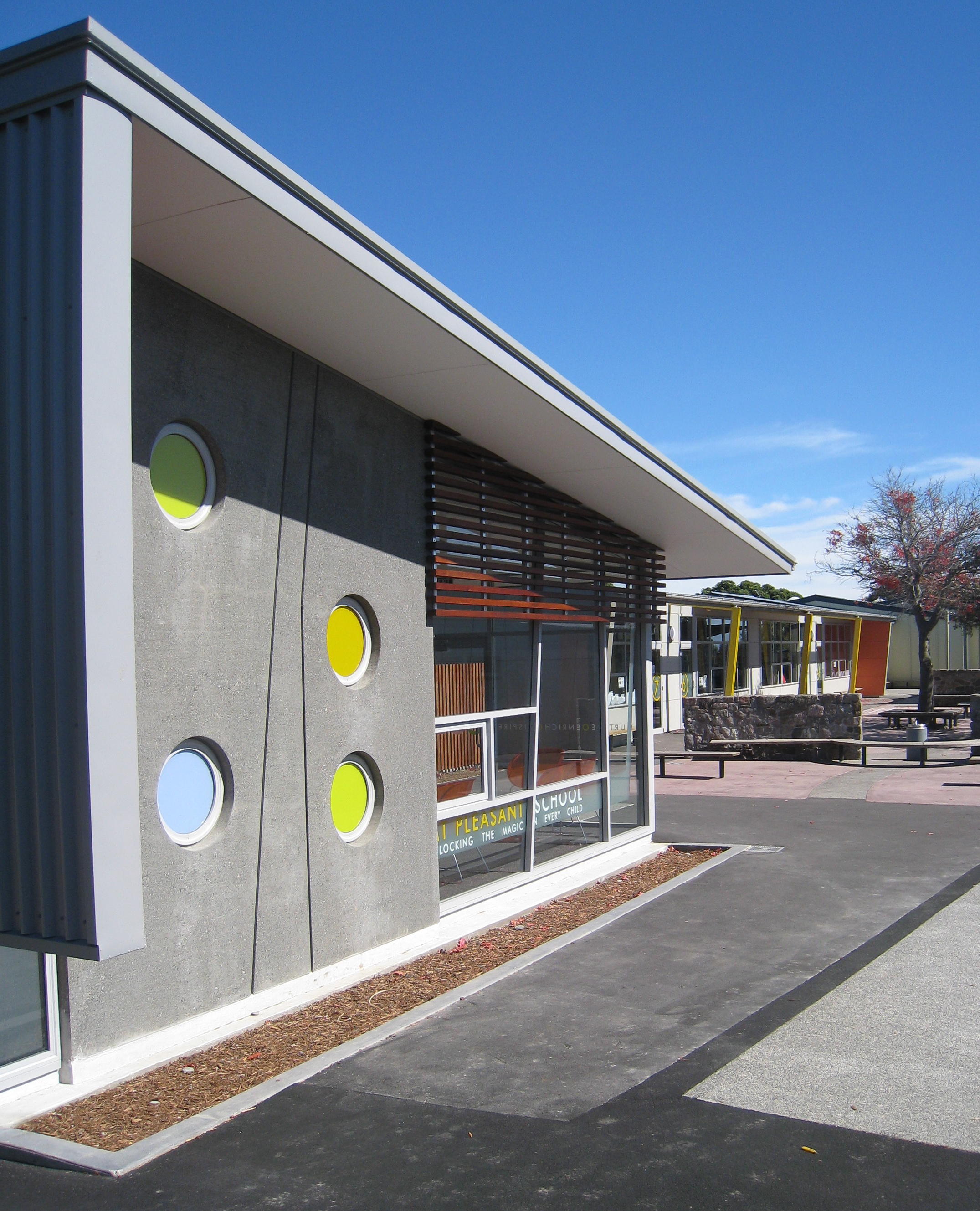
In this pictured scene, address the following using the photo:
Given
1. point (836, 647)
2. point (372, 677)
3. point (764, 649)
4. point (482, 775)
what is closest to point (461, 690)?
point (482, 775)

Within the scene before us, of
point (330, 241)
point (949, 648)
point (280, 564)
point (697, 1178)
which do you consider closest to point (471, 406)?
point (280, 564)

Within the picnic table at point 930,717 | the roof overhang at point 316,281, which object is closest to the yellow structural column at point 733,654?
the picnic table at point 930,717

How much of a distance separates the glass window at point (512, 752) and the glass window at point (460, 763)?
0.26 meters

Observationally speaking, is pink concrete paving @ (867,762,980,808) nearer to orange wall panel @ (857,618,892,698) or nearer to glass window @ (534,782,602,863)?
glass window @ (534,782,602,863)

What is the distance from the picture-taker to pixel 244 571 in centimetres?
605

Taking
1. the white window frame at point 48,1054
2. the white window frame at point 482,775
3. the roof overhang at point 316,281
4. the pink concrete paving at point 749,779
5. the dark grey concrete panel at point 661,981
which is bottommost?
the pink concrete paving at point 749,779

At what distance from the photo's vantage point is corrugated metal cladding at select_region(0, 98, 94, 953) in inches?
141

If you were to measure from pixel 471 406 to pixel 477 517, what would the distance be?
1215mm

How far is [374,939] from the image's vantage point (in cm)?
713

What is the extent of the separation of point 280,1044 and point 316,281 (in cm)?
418

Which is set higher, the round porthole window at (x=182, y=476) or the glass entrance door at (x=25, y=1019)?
the round porthole window at (x=182, y=476)

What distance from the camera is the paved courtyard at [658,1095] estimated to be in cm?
406

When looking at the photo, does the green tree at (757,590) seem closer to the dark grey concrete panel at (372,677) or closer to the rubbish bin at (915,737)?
the rubbish bin at (915,737)

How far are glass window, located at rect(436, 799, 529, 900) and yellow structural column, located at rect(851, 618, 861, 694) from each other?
1438 inches
